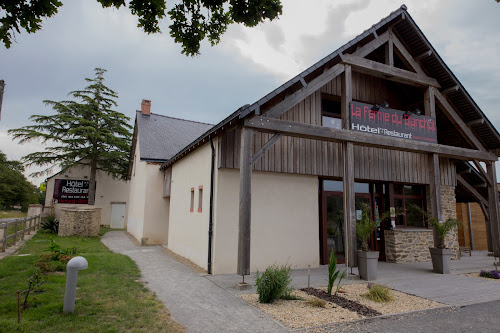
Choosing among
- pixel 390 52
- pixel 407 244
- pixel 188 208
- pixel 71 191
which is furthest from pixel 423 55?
pixel 71 191

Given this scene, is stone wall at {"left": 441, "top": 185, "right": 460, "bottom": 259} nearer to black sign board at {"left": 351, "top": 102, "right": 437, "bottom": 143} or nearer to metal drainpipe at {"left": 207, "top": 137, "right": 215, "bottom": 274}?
black sign board at {"left": 351, "top": 102, "right": 437, "bottom": 143}

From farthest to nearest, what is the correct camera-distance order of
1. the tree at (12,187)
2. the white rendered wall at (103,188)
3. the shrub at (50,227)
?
the tree at (12,187) < the white rendered wall at (103,188) < the shrub at (50,227)

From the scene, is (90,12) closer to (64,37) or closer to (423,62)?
(64,37)

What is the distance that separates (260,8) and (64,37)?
134 inches

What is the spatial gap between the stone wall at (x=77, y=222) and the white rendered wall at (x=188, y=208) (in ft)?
23.4

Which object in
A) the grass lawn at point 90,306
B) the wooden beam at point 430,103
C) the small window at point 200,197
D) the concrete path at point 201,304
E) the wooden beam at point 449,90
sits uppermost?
the wooden beam at point 449,90

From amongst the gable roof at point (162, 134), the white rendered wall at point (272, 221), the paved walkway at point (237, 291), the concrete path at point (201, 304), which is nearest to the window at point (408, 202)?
the paved walkway at point (237, 291)

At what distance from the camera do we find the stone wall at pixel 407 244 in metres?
10.9

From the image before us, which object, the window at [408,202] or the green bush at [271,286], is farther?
the window at [408,202]

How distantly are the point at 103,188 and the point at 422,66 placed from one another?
2415 centimetres

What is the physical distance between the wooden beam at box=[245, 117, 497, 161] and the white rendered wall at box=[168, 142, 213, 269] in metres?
2.41

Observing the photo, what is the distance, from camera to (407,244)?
36.1 ft

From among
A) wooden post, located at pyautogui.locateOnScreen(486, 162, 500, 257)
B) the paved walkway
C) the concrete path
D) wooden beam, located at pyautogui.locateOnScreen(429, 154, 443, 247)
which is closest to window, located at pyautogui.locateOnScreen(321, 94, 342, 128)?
wooden beam, located at pyautogui.locateOnScreen(429, 154, 443, 247)

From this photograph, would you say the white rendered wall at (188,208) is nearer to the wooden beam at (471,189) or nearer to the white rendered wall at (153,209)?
the white rendered wall at (153,209)
